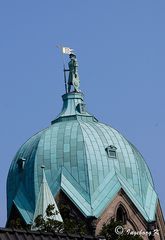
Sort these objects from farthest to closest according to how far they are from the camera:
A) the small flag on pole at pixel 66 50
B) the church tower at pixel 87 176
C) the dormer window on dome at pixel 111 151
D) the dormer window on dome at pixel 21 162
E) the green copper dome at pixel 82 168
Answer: the small flag on pole at pixel 66 50 → the dormer window on dome at pixel 21 162 → the dormer window on dome at pixel 111 151 → the green copper dome at pixel 82 168 → the church tower at pixel 87 176

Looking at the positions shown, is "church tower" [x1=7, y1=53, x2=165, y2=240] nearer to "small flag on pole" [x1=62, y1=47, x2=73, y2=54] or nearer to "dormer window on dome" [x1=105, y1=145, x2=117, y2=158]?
"dormer window on dome" [x1=105, y1=145, x2=117, y2=158]

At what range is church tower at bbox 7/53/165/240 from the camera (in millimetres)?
50938

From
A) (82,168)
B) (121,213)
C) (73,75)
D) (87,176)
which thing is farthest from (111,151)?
(73,75)

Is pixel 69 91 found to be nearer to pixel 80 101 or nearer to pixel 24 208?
pixel 80 101

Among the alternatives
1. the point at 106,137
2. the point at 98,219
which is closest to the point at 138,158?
the point at 106,137

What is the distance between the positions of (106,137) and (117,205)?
4.25 m

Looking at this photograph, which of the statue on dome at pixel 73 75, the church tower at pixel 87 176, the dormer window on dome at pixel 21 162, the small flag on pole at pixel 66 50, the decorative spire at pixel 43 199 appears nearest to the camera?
the decorative spire at pixel 43 199

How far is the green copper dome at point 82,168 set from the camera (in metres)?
51.3

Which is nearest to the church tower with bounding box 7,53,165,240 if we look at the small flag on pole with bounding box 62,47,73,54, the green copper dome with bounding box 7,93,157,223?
the green copper dome with bounding box 7,93,157,223

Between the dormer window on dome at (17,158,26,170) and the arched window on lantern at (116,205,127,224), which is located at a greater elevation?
the dormer window on dome at (17,158,26,170)

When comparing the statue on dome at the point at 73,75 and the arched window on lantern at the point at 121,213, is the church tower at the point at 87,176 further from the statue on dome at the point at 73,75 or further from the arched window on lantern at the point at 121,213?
the statue on dome at the point at 73,75

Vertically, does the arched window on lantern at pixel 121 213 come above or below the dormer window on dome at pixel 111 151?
below

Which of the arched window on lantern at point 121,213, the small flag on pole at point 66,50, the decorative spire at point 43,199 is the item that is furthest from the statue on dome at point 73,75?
the decorative spire at point 43,199

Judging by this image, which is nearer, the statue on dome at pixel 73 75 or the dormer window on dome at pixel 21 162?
the dormer window on dome at pixel 21 162
